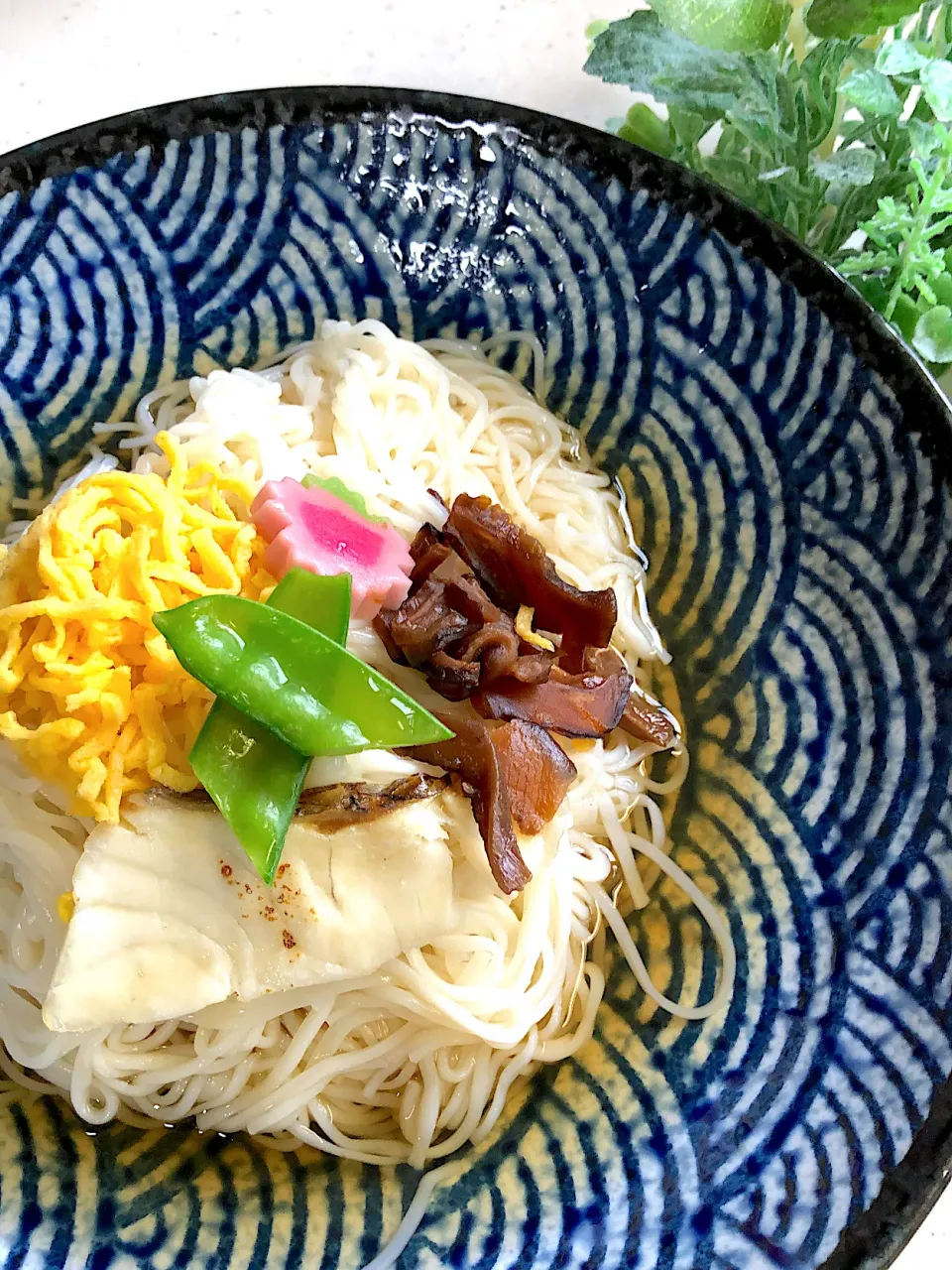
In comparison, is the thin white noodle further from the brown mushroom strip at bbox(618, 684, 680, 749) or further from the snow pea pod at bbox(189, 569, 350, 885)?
the snow pea pod at bbox(189, 569, 350, 885)

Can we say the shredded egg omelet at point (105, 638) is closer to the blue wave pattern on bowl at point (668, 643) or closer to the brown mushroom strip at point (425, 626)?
the brown mushroom strip at point (425, 626)

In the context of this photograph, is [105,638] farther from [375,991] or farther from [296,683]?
[375,991]

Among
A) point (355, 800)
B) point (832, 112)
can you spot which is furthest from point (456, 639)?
point (832, 112)

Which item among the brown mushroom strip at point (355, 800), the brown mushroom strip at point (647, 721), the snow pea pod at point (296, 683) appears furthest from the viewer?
the brown mushroom strip at point (647, 721)

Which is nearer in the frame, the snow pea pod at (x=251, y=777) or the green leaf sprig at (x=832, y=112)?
the snow pea pod at (x=251, y=777)

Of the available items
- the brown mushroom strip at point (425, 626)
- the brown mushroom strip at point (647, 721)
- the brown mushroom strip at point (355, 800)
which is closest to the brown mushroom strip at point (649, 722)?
the brown mushroom strip at point (647, 721)

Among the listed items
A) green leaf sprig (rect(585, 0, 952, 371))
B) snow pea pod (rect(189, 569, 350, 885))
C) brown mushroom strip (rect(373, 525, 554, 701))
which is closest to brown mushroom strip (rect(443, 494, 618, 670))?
brown mushroom strip (rect(373, 525, 554, 701))

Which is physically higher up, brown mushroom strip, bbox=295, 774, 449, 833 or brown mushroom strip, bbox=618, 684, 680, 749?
brown mushroom strip, bbox=618, 684, 680, 749

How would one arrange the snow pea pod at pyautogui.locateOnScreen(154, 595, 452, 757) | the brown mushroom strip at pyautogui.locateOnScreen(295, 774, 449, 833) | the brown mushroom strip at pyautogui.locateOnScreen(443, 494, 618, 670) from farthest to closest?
the brown mushroom strip at pyautogui.locateOnScreen(443, 494, 618, 670) < the brown mushroom strip at pyautogui.locateOnScreen(295, 774, 449, 833) < the snow pea pod at pyautogui.locateOnScreen(154, 595, 452, 757)
